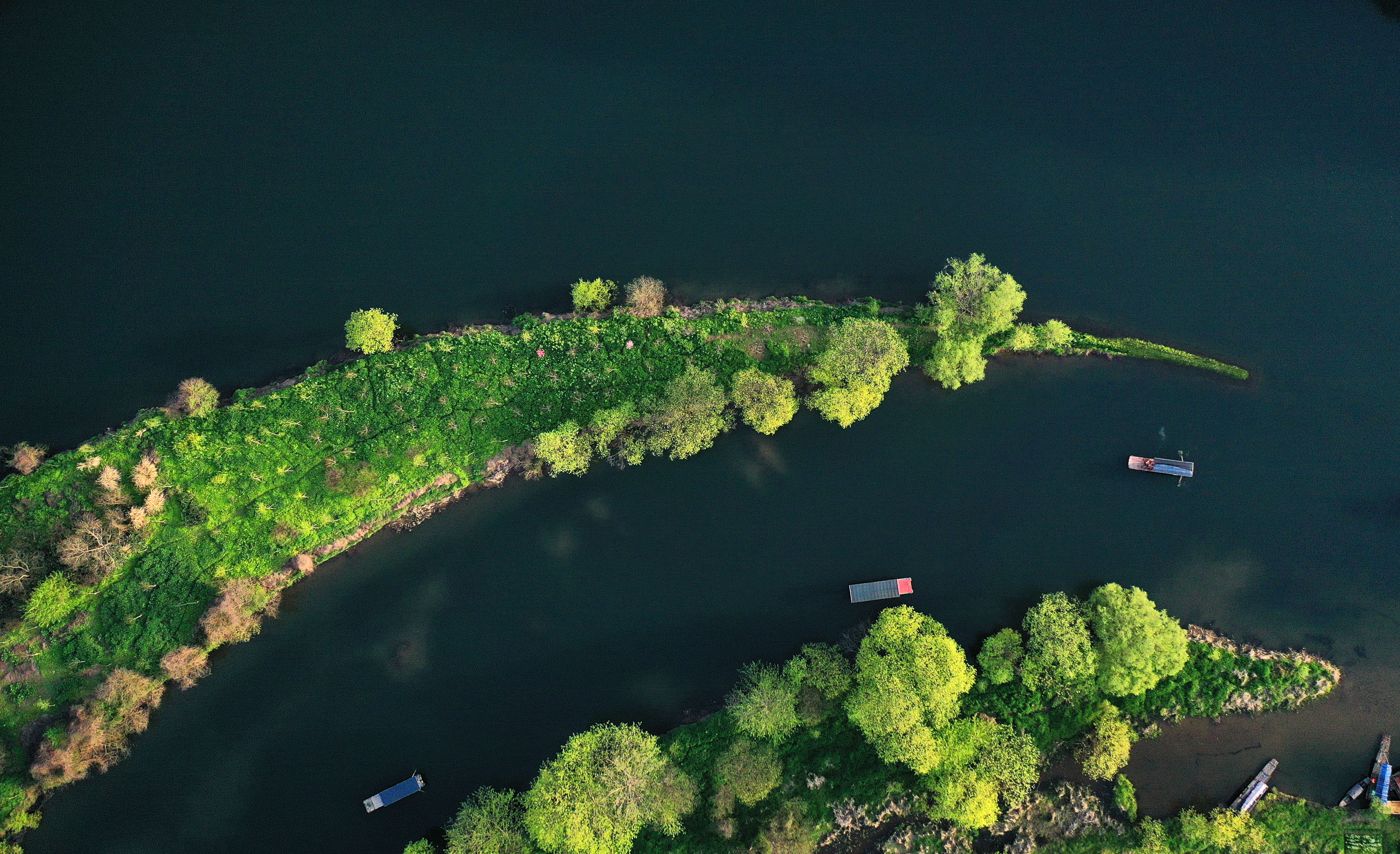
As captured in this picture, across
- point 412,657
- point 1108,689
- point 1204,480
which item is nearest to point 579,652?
point 412,657

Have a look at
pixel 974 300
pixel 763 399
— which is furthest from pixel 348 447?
pixel 974 300

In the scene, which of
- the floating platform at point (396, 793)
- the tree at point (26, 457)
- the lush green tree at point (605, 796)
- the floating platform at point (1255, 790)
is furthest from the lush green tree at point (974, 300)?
the tree at point (26, 457)

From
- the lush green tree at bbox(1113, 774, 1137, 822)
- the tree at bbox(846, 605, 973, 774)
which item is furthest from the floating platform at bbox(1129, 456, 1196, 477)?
the lush green tree at bbox(1113, 774, 1137, 822)

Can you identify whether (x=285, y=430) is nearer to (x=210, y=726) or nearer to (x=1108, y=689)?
(x=210, y=726)

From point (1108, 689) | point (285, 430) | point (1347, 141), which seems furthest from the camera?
point (1347, 141)

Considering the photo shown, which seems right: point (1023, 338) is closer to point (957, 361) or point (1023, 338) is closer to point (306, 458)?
point (957, 361)

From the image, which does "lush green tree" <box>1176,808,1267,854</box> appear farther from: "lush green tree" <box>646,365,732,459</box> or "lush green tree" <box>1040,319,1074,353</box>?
"lush green tree" <box>646,365,732,459</box>
